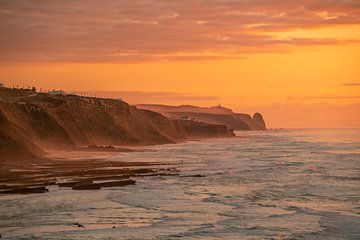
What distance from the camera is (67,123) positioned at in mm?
114875

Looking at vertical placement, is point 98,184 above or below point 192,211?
above

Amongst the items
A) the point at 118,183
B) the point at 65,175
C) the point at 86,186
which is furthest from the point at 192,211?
the point at 65,175

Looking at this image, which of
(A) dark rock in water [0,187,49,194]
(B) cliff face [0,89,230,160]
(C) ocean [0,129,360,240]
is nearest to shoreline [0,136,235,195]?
(A) dark rock in water [0,187,49,194]

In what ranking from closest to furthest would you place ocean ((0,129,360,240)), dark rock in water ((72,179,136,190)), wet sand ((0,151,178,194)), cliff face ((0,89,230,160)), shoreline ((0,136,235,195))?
ocean ((0,129,360,240))
shoreline ((0,136,235,195))
wet sand ((0,151,178,194))
dark rock in water ((72,179,136,190))
cliff face ((0,89,230,160))

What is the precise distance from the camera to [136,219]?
3072 cm

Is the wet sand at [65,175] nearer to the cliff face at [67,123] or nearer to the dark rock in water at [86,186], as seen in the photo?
the dark rock in water at [86,186]

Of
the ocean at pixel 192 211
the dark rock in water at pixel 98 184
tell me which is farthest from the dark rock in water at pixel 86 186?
the ocean at pixel 192 211

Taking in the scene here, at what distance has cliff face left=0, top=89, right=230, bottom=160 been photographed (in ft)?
258

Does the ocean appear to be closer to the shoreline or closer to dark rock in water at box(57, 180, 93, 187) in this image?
the shoreline

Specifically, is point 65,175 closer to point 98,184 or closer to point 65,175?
point 65,175

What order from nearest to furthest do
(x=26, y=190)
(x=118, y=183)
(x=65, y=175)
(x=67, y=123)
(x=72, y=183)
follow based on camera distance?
(x=26, y=190) < (x=72, y=183) < (x=118, y=183) < (x=65, y=175) < (x=67, y=123)

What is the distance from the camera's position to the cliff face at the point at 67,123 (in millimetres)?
78556

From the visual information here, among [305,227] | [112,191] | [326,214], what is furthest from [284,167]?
[305,227]

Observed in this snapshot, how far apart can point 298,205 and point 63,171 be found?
87.1 ft
